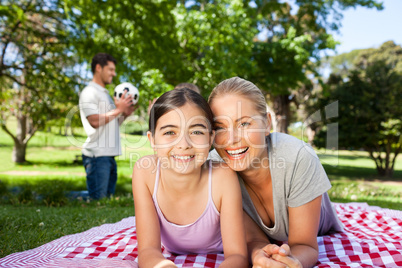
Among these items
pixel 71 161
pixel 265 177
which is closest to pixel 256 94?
pixel 265 177

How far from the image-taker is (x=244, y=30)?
11047mm

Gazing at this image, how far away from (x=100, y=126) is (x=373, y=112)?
11.3 m

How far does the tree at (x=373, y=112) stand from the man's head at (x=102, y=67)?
10.4 m

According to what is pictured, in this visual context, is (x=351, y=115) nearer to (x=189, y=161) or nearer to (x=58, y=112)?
(x=58, y=112)

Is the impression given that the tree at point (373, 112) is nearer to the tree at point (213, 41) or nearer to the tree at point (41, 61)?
the tree at point (213, 41)

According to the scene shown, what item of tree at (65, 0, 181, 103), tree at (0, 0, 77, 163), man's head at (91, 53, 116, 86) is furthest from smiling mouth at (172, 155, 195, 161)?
tree at (0, 0, 77, 163)

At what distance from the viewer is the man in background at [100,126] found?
5277mm

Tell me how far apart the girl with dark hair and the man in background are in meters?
3.06

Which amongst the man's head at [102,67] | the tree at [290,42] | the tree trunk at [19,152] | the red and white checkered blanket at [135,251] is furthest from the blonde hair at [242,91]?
the tree trunk at [19,152]

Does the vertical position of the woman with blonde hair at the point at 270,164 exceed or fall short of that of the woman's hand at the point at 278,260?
it exceeds it

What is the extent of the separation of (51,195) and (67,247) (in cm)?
296

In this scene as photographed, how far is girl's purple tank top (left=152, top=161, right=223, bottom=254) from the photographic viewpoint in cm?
226

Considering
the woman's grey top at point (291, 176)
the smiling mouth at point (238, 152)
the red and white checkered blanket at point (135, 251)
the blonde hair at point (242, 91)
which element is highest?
the blonde hair at point (242, 91)

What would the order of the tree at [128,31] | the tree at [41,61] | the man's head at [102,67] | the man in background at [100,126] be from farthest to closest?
the tree at [41,61], the tree at [128,31], the man's head at [102,67], the man in background at [100,126]
